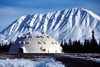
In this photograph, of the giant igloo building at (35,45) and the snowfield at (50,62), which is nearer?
the snowfield at (50,62)

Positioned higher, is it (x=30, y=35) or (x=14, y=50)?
(x=30, y=35)

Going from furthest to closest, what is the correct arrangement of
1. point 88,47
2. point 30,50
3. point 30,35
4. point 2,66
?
1. point 88,47
2. point 30,35
3. point 30,50
4. point 2,66

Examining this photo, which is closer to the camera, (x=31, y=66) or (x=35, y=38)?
(x=31, y=66)

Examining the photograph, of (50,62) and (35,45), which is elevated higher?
(35,45)

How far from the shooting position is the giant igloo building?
7606cm

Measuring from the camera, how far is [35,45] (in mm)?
76750

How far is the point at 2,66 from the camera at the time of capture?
19.0 metres

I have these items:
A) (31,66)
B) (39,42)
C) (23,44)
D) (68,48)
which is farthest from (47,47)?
(31,66)

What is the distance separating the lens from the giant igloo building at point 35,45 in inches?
2995

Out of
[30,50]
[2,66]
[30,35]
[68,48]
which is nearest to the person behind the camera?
[2,66]

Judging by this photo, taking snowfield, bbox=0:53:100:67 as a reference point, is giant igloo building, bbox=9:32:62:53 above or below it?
above

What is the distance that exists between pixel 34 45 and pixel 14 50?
33.5 feet

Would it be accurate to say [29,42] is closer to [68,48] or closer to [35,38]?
[35,38]

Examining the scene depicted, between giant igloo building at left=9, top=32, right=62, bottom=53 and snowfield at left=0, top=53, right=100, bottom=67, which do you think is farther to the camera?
giant igloo building at left=9, top=32, right=62, bottom=53
